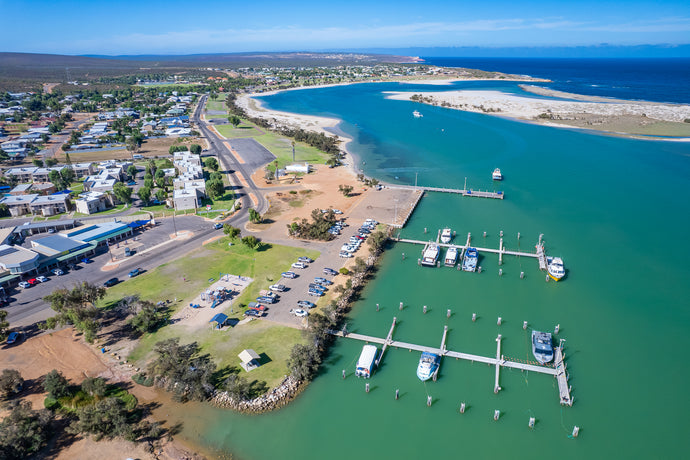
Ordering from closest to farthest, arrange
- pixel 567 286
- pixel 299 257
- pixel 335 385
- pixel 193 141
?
pixel 335 385, pixel 567 286, pixel 299 257, pixel 193 141

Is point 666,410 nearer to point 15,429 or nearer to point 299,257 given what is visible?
point 299,257

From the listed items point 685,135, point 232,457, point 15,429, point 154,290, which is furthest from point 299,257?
point 685,135

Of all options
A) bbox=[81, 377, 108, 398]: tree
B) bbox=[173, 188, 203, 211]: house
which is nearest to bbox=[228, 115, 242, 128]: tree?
bbox=[173, 188, 203, 211]: house

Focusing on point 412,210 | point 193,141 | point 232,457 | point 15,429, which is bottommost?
point 232,457

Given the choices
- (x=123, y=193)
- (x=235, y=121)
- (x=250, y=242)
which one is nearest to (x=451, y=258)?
(x=250, y=242)

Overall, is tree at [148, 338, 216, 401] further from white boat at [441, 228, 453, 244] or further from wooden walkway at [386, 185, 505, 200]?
wooden walkway at [386, 185, 505, 200]

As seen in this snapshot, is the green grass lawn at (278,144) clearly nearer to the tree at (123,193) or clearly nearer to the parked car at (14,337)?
the tree at (123,193)

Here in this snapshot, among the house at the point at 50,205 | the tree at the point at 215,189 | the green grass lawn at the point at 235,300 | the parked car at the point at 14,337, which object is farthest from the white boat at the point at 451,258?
the house at the point at 50,205
